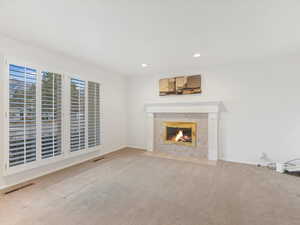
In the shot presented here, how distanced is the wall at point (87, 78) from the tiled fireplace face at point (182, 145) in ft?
4.20

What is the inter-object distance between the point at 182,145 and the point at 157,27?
10.5 ft

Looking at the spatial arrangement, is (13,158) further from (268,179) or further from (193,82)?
(268,179)

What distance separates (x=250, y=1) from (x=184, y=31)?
844 mm

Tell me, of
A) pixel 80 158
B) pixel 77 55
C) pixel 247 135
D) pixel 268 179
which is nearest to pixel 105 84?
pixel 77 55

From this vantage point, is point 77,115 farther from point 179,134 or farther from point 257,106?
point 257,106

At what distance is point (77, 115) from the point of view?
338 cm

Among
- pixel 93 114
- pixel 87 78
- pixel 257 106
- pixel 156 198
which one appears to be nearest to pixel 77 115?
pixel 93 114

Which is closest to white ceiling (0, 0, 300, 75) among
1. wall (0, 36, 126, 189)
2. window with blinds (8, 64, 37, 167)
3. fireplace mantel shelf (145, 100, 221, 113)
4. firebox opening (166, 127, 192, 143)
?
wall (0, 36, 126, 189)

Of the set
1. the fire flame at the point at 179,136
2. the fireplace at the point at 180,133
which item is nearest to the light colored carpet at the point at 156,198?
the fireplace at the point at 180,133

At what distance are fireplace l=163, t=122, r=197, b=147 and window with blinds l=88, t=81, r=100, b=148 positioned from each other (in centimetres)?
199

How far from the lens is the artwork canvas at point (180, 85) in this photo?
4025 mm

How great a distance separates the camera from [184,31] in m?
2.19

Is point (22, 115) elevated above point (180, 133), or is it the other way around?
point (22, 115)

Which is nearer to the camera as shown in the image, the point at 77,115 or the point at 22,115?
the point at 22,115
